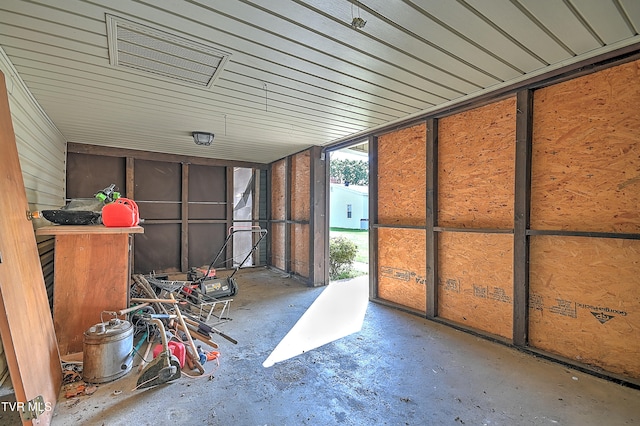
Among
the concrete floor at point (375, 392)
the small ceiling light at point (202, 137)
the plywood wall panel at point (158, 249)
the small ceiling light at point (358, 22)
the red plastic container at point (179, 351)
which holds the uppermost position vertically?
the small ceiling light at point (358, 22)

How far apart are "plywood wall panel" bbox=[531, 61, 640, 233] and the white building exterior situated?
13.9 metres

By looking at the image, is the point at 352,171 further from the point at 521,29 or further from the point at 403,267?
the point at 521,29

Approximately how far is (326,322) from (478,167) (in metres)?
2.39

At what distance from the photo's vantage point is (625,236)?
6.90ft

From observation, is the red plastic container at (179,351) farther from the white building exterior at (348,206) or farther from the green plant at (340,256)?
the white building exterior at (348,206)

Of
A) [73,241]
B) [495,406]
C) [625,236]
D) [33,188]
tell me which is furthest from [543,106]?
[33,188]

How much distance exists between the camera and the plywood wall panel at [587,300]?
2133 mm

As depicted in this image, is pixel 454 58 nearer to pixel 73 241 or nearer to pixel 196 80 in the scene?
pixel 196 80

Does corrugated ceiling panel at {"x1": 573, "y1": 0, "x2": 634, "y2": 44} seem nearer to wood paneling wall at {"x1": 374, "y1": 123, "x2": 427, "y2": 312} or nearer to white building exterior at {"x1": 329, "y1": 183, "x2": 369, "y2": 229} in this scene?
wood paneling wall at {"x1": 374, "y1": 123, "x2": 427, "y2": 312}

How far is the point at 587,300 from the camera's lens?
2332 mm

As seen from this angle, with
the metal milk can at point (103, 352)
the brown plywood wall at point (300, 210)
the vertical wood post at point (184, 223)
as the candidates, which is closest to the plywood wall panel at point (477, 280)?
→ the brown plywood wall at point (300, 210)

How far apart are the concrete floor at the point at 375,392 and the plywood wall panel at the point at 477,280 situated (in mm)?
251

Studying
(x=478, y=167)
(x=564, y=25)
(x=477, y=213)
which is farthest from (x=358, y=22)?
(x=477, y=213)

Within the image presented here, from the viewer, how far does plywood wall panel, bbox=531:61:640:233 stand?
2127 millimetres
